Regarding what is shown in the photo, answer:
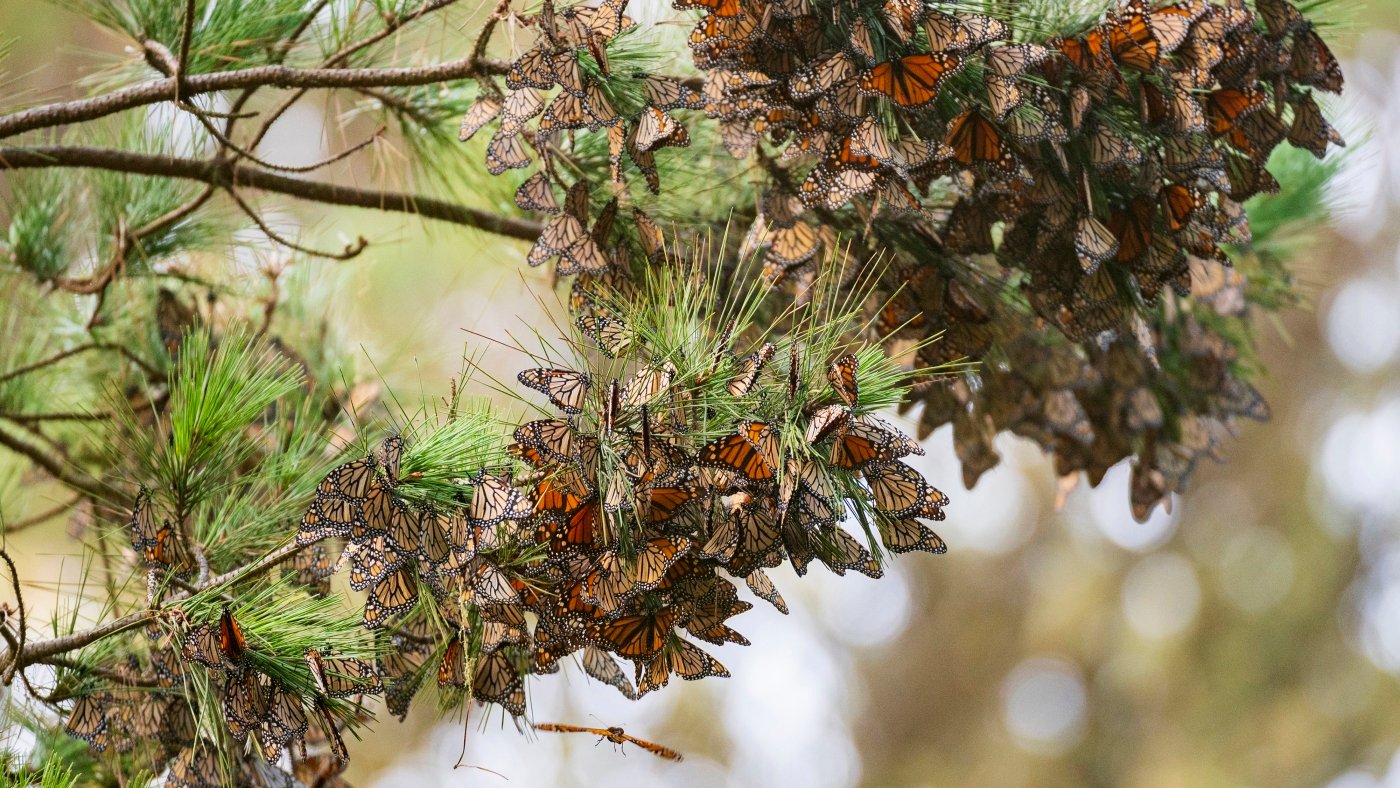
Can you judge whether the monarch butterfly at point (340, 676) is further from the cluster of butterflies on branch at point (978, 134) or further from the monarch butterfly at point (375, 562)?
the cluster of butterflies on branch at point (978, 134)

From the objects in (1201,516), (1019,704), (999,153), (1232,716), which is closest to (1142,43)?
(999,153)

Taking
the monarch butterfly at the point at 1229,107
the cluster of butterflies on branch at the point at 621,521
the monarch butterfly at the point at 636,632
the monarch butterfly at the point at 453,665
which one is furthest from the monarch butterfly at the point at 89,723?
the monarch butterfly at the point at 1229,107

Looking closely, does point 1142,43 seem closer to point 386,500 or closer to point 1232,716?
point 386,500

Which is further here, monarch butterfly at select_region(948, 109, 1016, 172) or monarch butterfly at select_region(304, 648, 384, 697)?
monarch butterfly at select_region(948, 109, 1016, 172)

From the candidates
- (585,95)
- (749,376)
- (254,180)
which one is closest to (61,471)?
(254,180)

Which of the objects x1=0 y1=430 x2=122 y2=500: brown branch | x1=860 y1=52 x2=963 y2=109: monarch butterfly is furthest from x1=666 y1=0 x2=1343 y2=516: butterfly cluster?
x1=0 y1=430 x2=122 y2=500: brown branch

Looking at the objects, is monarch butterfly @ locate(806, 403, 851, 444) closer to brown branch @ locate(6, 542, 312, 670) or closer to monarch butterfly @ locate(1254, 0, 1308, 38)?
brown branch @ locate(6, 542, 312, 670)

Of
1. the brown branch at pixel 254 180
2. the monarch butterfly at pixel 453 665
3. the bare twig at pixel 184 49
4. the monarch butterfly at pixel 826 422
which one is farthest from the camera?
the brown branch at pixel 254 180
